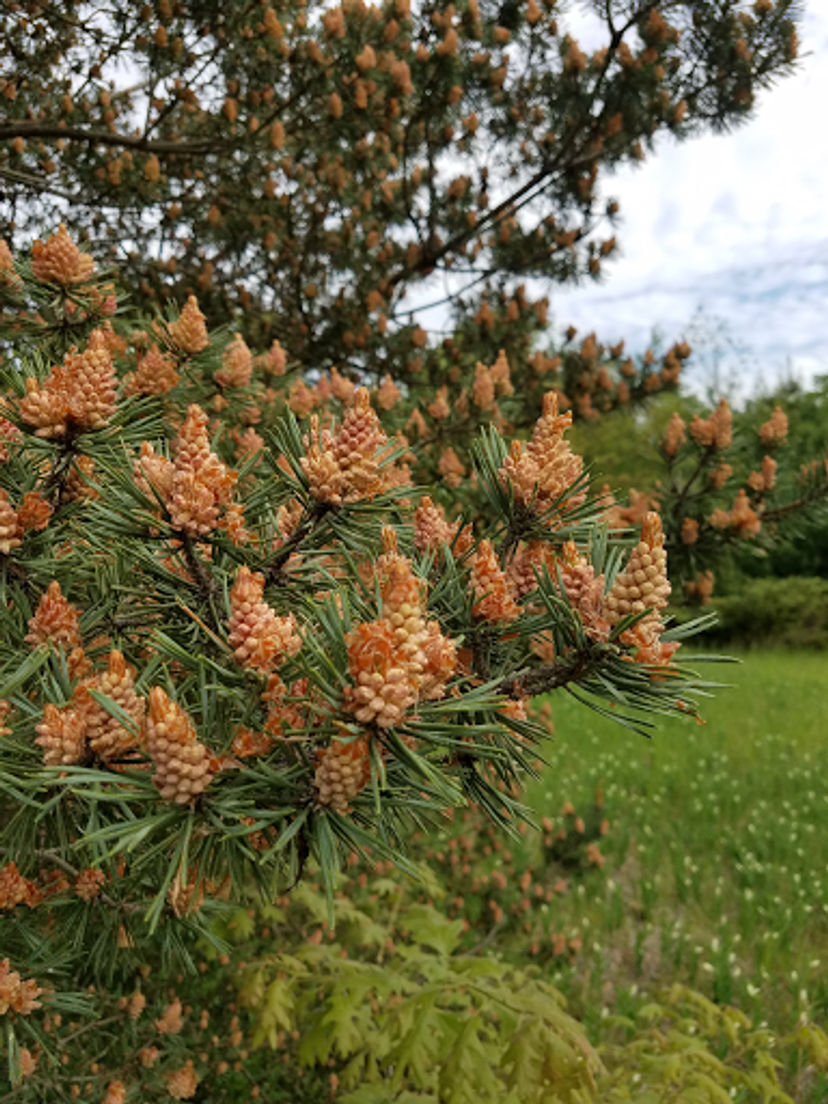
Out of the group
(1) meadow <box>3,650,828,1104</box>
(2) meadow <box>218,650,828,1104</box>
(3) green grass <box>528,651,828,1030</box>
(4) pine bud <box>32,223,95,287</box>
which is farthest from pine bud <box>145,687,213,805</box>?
(3) green grass <box>528,651,828,1030</box>

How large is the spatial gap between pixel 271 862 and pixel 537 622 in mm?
388

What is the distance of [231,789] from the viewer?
0.71 metres

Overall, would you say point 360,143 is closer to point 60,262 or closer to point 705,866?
point 60,262

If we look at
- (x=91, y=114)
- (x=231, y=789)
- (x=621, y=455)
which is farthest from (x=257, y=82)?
(x=621, y=455)

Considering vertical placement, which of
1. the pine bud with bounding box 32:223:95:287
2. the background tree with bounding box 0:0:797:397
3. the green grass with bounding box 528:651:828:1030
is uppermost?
the background tree with bounding box 0:0:797:397

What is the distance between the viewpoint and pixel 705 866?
571cm

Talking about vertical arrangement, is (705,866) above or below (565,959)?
below

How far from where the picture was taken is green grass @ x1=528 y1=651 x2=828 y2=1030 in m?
4.38

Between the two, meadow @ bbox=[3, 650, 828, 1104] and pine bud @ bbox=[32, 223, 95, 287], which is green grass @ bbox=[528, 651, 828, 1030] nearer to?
meadow @ bbox=[3, 650, 828, 1104]

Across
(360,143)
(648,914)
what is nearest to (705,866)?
(648,914)

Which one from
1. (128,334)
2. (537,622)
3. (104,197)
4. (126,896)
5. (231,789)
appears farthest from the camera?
(104,197)

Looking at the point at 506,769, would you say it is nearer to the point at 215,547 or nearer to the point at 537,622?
the point at 537,622

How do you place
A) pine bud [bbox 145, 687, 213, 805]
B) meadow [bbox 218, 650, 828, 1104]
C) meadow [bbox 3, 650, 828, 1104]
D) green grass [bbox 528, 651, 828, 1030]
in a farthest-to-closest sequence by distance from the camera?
green grass [bbox 528, 651, 828, 1030] → meadow [bbox 218, 650, 828, 1104] → meadow [bbox 3, 650, 828, 1104] → pine bud [bbox 145, 687, 213, 805]

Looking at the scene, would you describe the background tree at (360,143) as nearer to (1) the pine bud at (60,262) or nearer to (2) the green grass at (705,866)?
(1) the pine bud at (60,262)
